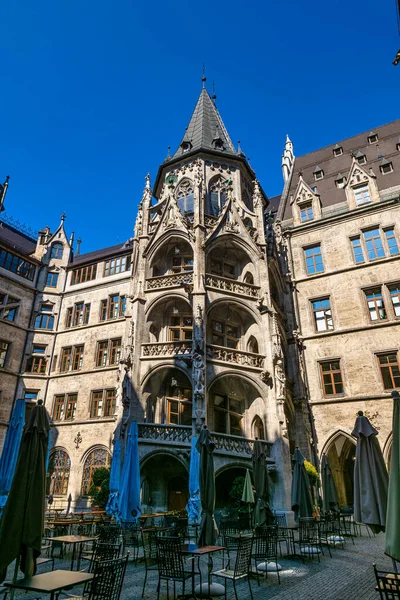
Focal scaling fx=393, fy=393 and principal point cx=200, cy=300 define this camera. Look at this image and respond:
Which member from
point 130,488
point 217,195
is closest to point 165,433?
point 130,488

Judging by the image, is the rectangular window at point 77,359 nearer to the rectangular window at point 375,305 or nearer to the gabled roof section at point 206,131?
the gabled roof section at point 206,131

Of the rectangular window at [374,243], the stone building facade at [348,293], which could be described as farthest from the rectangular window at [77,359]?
the rectangular window at [374,243]

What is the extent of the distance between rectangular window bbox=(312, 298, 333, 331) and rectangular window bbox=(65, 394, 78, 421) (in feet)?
54.1

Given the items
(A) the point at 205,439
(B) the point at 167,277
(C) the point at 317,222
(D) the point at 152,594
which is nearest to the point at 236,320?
(B) the point at 167,277

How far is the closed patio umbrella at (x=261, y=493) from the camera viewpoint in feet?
41.5

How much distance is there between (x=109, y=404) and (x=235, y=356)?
913 cm

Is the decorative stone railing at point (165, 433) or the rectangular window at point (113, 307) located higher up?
the rectangular window at point (113, 307)

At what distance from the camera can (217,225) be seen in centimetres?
2383

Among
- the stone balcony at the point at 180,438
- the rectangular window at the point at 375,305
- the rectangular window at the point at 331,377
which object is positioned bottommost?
the stone balcony at the point at 180,438

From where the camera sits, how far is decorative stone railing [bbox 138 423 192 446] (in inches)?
706

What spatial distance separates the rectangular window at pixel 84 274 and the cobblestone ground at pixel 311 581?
21.6m

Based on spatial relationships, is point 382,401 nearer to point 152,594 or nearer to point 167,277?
point 167,277

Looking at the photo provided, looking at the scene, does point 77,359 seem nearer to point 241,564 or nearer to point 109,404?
point 109,404

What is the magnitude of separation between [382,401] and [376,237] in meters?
10.3
